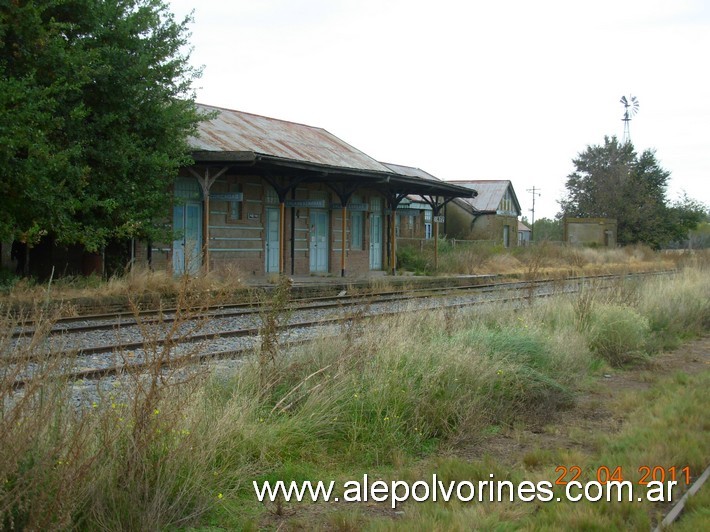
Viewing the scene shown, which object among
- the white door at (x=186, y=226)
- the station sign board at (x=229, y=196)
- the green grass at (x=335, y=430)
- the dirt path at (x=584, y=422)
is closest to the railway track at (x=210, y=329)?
the green grass at (x=335, y=430)

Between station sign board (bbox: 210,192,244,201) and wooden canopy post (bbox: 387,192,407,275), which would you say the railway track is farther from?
wooden canopy post (bbox: 387,192,407,275)

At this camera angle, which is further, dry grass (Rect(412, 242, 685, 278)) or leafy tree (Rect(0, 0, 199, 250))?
dry grass (Rect(412, 242, 685, 278))

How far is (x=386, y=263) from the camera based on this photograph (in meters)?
31.5

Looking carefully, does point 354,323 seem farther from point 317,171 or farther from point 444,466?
point 317,171

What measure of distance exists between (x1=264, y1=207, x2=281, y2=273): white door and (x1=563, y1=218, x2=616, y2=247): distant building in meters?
30.9

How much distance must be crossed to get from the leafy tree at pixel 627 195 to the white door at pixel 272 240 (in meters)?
36.3

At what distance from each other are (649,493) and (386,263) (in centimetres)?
2679

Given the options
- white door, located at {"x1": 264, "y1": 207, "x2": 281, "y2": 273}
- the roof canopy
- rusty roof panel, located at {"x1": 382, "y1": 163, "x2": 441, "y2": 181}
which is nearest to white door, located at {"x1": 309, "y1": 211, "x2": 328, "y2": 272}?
white door, located at {"x1": 264, "y1": 207, "x2": 281, "y2": 273}

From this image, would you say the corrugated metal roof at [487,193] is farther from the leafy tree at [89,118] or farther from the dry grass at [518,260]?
the leafy tree at [89,118]

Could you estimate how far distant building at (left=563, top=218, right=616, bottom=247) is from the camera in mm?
51844

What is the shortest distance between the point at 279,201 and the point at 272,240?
238 cm

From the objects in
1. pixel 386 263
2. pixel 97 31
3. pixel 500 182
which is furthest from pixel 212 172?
pixel 500 182

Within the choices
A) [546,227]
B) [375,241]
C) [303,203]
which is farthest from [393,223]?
[546,227]

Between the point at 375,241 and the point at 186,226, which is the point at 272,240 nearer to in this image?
the point at 186,226
